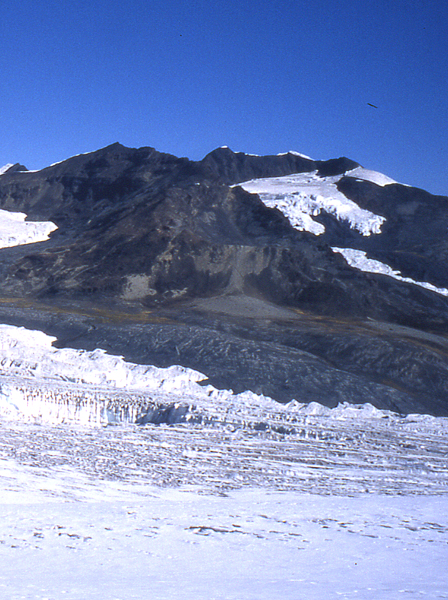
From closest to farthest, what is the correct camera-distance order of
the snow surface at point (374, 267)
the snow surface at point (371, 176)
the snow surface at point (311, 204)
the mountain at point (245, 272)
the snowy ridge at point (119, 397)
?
the snowy ridge at point (119, 397) → the mountain at point (245, 272) → the snow surface at point (374, 267) → the snow surface at point (311, 204) → the snow surface at point (371, 176)

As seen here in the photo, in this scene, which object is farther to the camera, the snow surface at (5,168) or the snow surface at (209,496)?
the snow surface at (5,168)

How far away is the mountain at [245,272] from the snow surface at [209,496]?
3605 millimetres

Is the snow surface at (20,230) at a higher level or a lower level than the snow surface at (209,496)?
higher

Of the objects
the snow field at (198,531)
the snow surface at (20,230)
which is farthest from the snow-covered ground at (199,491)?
the snow surface at (20,230)

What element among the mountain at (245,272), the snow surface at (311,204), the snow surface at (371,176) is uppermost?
the snow surface at (371,176)

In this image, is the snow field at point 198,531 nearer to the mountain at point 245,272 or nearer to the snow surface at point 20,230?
the mountain at point 245,272

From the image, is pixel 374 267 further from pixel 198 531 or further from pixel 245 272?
pixel 198 531

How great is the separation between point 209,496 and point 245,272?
130 feet

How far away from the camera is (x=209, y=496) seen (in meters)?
14.1

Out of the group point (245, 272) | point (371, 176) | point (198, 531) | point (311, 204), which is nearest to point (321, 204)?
point (311, 204)

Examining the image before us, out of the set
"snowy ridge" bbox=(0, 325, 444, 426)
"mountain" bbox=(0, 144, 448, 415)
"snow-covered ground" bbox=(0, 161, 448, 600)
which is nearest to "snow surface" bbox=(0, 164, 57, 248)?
"mountain" bbox=(0, 144, 448, 415)

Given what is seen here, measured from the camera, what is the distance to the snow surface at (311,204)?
Result: 72.1 meters

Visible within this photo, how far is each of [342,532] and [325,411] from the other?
45.2 feet

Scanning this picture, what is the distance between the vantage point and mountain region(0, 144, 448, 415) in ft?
102
